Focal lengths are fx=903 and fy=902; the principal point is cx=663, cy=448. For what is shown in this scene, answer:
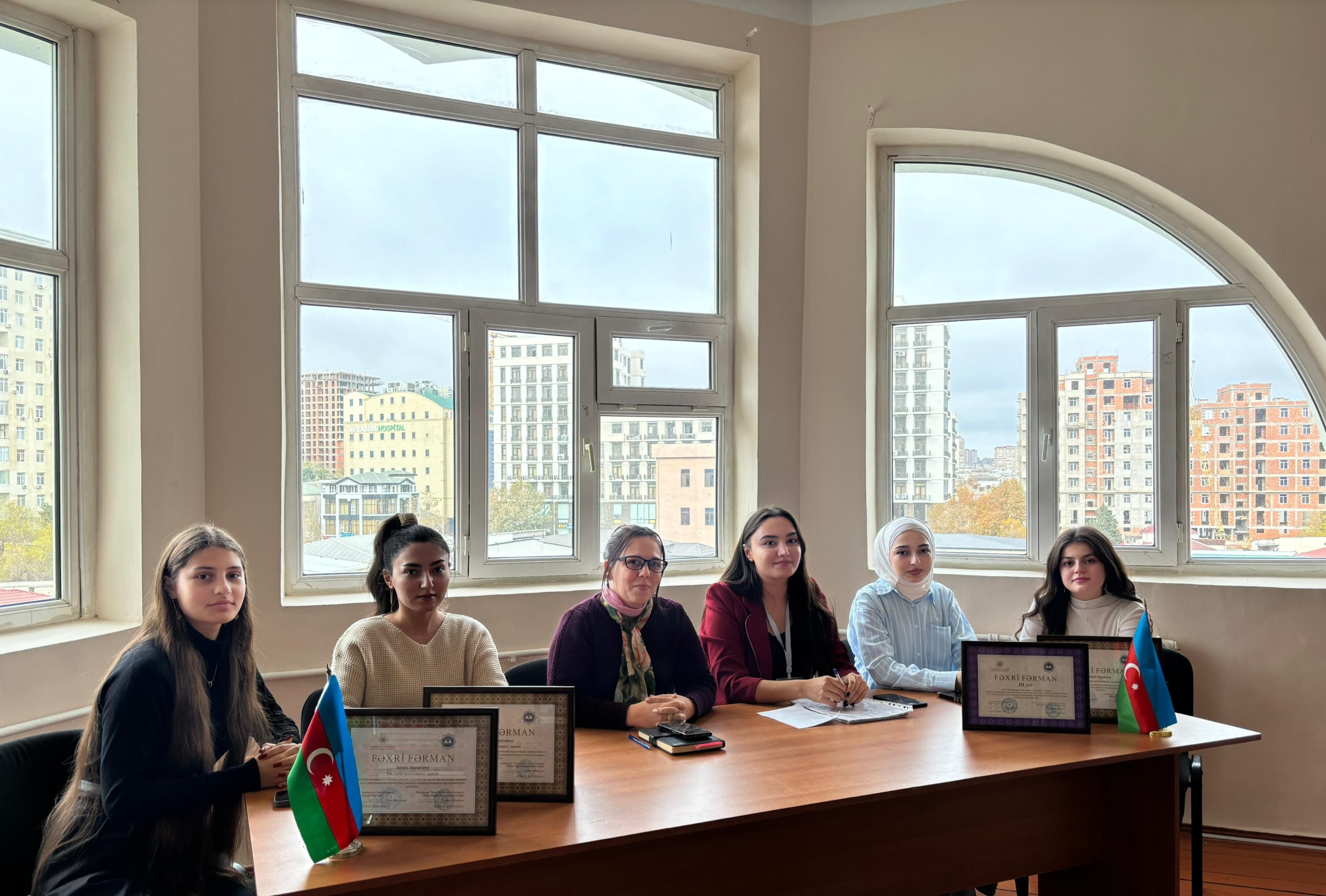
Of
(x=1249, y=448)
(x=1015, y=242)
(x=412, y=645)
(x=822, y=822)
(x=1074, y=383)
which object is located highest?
(x=1015, y=242)

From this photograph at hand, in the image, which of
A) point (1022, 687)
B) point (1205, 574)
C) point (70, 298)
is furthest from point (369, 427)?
point (1205, 574)

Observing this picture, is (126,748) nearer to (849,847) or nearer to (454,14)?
(849,847)

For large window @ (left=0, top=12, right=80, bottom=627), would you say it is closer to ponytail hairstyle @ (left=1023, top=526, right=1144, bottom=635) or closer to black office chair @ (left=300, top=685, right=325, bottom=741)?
black office chair @ (left=300, top=685, right=325, bottom=741)

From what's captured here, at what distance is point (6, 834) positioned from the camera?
72.8 inches

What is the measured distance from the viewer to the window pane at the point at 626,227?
3.95 meters

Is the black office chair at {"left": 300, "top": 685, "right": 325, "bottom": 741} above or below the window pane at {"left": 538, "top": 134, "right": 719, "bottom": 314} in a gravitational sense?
below

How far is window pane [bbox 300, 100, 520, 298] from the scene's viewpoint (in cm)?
356

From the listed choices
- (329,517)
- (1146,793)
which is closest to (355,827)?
(1146,793)

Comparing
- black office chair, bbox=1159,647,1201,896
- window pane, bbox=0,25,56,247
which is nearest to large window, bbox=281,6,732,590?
window pane, bbox=0,25,56,247

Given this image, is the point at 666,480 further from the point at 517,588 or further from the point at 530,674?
the point at 530,674

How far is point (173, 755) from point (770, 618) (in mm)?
1732

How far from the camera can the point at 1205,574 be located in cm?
382

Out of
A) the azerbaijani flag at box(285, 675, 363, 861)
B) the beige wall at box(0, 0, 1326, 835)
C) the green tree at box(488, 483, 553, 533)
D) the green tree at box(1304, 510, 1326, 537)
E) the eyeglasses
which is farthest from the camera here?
the green tree at box(488, 483, 553, 533)

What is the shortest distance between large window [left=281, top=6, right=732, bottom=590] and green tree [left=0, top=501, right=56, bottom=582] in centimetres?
77
